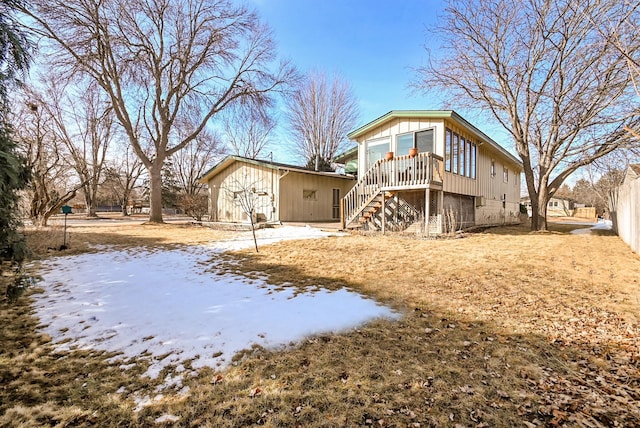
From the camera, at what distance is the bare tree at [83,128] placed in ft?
61.0

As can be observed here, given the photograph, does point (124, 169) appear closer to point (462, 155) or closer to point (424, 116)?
point (424, 116)

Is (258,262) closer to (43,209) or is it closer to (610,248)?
(610,248)

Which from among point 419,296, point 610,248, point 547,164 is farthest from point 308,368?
point 547,164

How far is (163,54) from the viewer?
51.9ft

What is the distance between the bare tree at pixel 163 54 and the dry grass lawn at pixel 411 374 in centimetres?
1455

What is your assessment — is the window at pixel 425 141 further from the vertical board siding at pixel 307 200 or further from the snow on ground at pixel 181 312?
the snow on ground at pixel 181 312

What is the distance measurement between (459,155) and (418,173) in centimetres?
313

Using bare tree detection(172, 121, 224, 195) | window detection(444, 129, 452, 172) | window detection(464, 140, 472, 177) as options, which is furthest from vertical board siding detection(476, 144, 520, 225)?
bare tree detection(172, 121, 224, 195)

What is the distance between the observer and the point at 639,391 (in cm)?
219

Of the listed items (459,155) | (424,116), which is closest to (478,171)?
(459,155)

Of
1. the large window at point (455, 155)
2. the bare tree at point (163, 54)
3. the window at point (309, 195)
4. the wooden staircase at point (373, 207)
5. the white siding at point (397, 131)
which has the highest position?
the bare tree at point (163, 54)

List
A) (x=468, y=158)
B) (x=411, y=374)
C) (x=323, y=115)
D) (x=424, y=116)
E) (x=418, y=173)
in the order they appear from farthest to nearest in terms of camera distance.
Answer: (x=323, y=115) < (x=468, y=158) < (x=424, y=116) < (x=418, y=173) < (x=411, y=374)

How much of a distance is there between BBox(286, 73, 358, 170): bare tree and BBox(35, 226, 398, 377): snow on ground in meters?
22.6

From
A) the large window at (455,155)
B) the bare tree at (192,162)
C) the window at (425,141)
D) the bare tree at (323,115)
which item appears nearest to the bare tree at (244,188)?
the window at (425,141)
